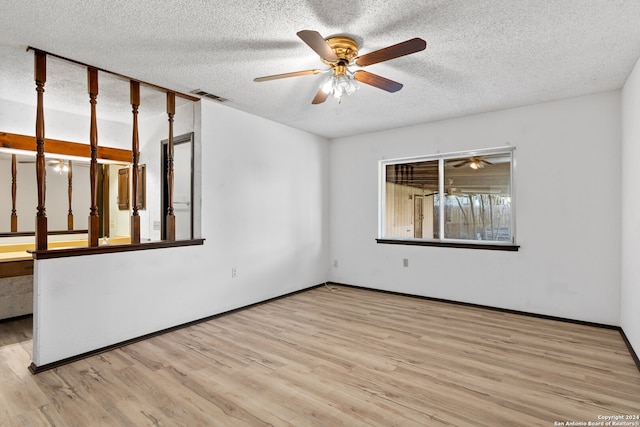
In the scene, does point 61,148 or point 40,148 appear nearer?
point 40,148

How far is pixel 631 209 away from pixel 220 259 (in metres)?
4.09

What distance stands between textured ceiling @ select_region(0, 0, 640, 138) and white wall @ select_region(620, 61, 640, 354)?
28 centimetres

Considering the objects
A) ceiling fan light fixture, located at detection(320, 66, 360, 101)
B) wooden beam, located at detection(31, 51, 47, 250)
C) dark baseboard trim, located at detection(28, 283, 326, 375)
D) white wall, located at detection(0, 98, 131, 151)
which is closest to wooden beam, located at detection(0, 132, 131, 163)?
white wall, located at detection(0, 98, 131, 151)

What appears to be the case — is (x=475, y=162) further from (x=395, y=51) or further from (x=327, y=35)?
(x=327, y=35)

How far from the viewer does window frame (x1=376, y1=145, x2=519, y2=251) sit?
4.11 m

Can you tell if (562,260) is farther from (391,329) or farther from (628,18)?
(628,18)

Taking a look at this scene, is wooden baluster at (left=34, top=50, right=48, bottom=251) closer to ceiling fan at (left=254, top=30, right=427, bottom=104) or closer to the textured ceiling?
the textured ceiling

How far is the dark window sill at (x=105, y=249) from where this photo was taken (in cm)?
264

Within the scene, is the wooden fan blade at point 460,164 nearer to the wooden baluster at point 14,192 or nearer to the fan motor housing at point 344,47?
the fan motor housing at point 344,47

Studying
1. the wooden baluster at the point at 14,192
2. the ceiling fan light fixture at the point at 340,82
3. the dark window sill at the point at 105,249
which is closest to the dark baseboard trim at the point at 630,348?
the ceiling fan light fixture at the point at 340,82

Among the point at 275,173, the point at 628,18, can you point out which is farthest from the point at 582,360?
the point at 275,173

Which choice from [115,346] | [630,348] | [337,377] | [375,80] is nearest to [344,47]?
[375,80]

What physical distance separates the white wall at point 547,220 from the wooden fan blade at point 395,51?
8.37ft

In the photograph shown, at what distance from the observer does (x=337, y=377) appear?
8.23 feet
